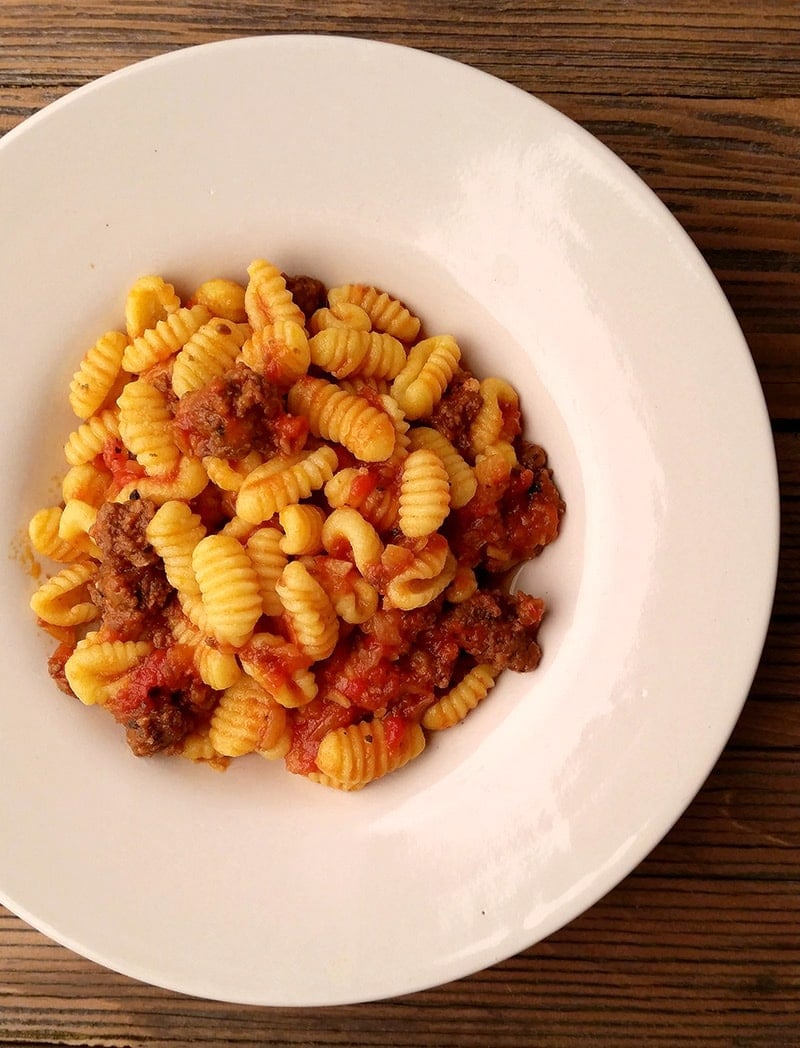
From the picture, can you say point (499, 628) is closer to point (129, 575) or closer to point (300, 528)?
point (300, 528)

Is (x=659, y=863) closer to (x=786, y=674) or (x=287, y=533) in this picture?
(x=786, y=674)

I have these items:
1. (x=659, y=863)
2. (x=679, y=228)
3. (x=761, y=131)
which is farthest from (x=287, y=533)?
(x=761, y=131)

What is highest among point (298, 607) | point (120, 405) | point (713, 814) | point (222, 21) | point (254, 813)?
point (222, 21)

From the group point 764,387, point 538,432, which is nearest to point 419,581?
point 538,432

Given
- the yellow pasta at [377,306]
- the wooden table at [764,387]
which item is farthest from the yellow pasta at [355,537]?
the wooden table at [764,387]

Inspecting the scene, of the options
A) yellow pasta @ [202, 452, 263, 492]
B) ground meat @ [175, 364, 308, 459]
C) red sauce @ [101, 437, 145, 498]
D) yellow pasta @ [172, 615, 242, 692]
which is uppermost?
ground meat @ [175, 364, 308, 459]

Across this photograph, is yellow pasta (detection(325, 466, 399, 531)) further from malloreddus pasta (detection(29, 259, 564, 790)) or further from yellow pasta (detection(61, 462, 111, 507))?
yellow pasta (detection(61, 462, 111, 507))

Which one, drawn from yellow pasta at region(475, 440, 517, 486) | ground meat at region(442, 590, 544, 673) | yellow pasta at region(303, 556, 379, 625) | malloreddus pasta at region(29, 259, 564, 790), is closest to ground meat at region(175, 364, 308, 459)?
malloreddus pasta at region(29, 259, 564, 790)
